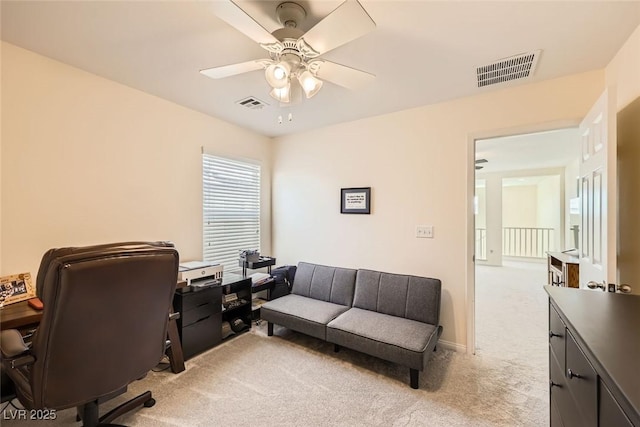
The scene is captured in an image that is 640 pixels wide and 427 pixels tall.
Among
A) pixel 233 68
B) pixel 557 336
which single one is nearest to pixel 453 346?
pixel 557 336

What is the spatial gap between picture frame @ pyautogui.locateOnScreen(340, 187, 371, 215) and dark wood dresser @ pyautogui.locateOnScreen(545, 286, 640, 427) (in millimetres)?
1918

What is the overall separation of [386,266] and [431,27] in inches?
87.5

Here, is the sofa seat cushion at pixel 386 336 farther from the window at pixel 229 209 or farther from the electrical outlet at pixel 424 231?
the window at pixel 229 209

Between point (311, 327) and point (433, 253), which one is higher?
point (433, 253)

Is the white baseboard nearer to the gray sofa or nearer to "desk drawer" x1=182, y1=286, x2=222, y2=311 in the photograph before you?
the gray sofa

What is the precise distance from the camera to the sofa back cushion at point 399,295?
2.58m

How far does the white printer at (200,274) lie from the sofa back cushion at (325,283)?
3.16ft

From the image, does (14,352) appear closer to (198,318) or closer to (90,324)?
(90,324)

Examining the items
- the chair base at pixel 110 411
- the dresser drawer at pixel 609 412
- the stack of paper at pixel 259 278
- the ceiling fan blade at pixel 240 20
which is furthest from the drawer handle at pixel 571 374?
the stack of paper at pixel 259 278

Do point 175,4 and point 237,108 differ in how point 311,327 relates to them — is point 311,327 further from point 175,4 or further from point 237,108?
point 175,4

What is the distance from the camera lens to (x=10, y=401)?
1873 mm

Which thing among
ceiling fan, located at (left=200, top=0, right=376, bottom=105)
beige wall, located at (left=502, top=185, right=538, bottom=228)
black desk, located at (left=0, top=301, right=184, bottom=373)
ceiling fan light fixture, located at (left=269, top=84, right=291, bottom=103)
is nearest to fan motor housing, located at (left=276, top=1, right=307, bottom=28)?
ceiling fan, located at (left=200, top=0, right=376, bottom=105)

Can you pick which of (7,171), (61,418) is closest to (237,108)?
(7,171)

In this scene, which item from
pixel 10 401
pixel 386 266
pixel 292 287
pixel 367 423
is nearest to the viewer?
pixel 367 423
